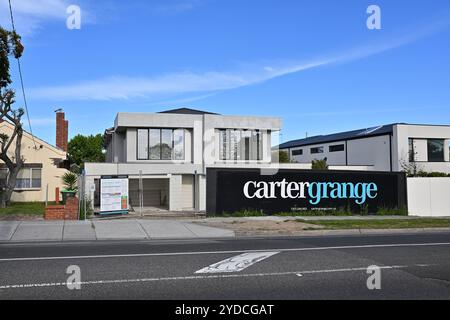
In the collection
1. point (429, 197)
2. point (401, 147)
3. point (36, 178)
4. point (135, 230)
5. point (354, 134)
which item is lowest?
point (135, 230)

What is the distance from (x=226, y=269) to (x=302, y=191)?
530 inches

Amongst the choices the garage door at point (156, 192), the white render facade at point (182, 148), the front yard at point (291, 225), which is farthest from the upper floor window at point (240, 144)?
→ the front yard at point (291, 225)

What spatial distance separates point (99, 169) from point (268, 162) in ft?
36.1

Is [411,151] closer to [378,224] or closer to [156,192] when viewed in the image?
[156,192]

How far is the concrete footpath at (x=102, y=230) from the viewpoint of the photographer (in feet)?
44.8

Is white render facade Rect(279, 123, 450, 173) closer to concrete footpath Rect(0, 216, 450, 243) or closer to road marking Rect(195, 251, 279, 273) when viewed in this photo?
concrete footpath Rect(0, 216, 450, 243)

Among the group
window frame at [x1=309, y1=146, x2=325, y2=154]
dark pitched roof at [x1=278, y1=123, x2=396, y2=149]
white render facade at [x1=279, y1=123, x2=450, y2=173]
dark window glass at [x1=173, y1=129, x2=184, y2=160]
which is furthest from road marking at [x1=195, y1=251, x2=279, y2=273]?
window frame at [x1=309, y1=146, x2=325, y2=154]

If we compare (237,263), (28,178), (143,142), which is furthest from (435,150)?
(237,263)

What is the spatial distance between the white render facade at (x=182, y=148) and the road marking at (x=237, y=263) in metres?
16.7

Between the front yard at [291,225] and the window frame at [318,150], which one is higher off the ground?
the window frame at [318,150]

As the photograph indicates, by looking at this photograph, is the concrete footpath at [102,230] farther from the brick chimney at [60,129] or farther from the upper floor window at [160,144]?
the brick chimney at [60,129]

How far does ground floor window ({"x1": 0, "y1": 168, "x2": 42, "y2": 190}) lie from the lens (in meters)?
31.8

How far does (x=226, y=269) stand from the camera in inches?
345

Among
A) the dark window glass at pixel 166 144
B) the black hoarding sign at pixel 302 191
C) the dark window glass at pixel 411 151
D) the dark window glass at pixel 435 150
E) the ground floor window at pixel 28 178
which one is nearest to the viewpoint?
the black hoarding sign at pixel 302 191
